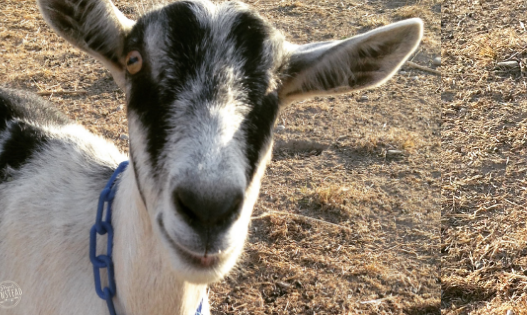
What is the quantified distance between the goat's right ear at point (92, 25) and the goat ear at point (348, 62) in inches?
33.0

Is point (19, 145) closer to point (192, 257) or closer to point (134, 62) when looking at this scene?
point (134, 62)

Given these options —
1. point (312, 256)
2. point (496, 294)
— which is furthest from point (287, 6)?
point (496, 294)

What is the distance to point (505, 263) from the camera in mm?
4445

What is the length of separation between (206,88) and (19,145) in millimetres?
1706

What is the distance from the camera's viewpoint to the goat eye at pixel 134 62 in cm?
248

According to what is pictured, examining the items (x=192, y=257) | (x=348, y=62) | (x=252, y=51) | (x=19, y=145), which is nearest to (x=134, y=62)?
(x=252, y=51)

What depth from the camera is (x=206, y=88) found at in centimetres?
231

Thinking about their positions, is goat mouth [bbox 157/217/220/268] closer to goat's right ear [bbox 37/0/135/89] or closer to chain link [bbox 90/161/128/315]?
chain link [bbox 90/161/128/315]

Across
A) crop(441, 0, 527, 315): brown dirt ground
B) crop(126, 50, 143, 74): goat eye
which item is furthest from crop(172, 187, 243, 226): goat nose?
crop(441, 0, 527, 315): brown dirt ground

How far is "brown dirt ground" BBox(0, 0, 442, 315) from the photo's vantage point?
425cm

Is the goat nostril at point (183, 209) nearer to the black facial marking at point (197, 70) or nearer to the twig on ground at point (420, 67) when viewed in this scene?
the black facial marking at point (197, 70)

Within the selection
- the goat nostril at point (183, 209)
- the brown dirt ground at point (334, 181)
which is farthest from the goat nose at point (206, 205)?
the brown dirt ground at point (334, 181)

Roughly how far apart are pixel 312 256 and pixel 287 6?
4979 mm

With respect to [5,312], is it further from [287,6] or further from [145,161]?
[287,6]
